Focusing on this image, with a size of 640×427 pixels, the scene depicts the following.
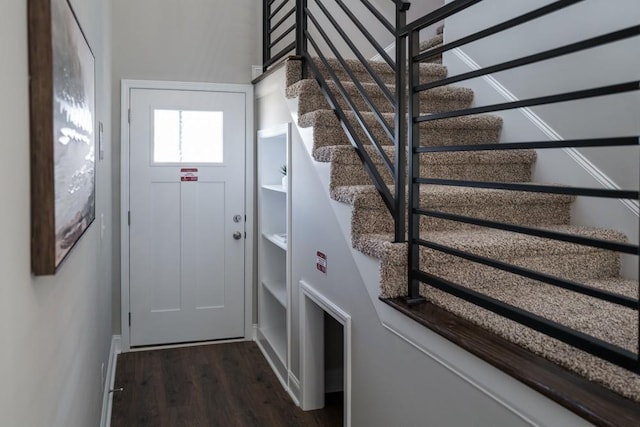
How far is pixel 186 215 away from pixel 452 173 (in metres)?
2.50

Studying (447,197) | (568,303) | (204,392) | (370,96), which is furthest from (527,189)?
(204,392)

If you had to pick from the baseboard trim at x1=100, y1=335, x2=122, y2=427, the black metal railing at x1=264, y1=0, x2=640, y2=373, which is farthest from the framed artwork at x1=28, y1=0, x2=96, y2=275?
the baseboard trim at x1=100, y1=335, x2=122, y2=427

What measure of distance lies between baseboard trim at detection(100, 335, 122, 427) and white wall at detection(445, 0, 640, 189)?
2808mm

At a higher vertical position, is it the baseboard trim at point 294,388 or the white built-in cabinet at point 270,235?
the white built-in cabinet at point 270,235

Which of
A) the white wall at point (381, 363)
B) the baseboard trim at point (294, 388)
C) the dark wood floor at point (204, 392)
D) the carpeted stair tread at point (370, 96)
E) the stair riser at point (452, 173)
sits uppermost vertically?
the carpeted stair tread at point (370, 96)

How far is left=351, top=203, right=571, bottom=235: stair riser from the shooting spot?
2301mm

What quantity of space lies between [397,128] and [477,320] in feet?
2.49

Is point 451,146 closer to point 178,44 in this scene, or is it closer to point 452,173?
point 452,173

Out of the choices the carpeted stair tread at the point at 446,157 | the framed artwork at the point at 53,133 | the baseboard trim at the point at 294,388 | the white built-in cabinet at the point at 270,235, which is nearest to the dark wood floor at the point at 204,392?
the baseboard trim at the point at 294,388

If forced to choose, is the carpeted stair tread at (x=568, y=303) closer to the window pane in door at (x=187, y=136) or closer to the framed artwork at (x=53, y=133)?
the framed artwork at (x=53, y=133)

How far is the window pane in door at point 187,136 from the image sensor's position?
173 inches

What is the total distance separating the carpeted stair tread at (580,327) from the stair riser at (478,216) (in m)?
0.45

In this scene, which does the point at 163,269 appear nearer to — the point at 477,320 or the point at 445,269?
the point at 445,269

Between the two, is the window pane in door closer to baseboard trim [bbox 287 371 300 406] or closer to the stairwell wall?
baseboard trim [bbox 287 371 300 406]
